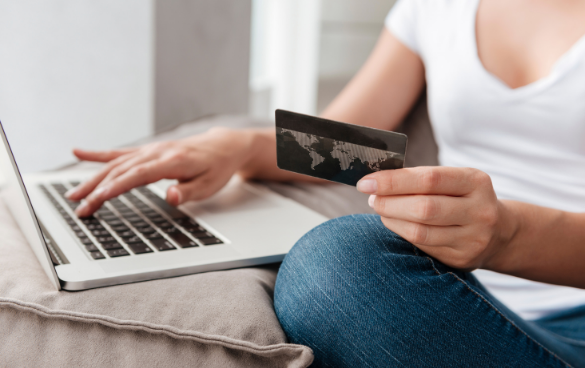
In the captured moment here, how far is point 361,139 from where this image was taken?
0.40 metres

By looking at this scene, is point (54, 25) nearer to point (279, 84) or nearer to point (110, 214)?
point (110, 214)

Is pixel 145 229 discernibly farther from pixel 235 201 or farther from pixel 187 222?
pixel 235 201

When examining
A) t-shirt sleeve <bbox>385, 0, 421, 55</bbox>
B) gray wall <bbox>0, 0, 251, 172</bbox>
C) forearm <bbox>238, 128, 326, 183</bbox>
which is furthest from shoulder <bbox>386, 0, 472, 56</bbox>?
gray wall <bbox>0, 0, 251, 172</bbox>

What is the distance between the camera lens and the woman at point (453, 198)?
1.35 ft

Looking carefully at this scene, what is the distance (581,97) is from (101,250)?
62cm

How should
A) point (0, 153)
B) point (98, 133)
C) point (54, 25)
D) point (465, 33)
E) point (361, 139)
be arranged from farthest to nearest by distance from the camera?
point (98, 133)
point (54, 25)
point (465, 33)
point (0, 153)
point (361, 139)

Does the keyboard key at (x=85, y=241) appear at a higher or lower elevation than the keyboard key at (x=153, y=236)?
higher

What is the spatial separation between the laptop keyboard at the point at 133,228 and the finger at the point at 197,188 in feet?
0.08

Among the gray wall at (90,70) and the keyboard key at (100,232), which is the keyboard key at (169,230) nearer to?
the keyboard key at (100,232)

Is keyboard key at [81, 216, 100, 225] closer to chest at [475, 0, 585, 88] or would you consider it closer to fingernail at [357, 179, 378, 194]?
fingernail at [357, 179, 378, 194]

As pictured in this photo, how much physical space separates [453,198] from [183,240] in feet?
1.03

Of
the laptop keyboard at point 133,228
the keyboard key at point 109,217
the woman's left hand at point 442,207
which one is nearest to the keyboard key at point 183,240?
the laptop keyboard at point 133,228

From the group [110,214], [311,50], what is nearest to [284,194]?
[110,214]

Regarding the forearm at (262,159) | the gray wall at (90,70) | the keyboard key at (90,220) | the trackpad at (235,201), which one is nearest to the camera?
the keyboard key at (90,220)
